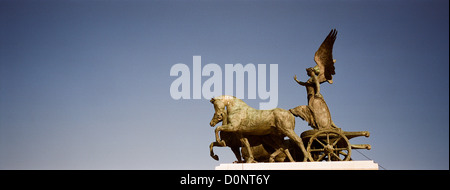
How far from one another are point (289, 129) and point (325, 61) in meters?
2.19

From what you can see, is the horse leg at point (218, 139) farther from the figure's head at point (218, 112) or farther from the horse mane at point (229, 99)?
the horse mane at point (229, 99)

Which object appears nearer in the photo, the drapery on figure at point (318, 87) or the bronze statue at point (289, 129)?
the bronze statue at point (289, 129)

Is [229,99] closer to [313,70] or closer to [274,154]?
[274,154]

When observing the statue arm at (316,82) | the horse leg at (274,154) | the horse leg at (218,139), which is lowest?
the horse leg at (274,154)

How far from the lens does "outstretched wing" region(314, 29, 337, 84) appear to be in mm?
11461

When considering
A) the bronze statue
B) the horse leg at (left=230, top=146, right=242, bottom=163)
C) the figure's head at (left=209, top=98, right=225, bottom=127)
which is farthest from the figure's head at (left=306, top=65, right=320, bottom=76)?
the horse leg at (left=230, top=146, right=242, bottom=163)

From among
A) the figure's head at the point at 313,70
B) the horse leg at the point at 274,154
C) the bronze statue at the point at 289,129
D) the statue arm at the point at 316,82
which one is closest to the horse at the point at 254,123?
the bronze statue at the point at 289,129

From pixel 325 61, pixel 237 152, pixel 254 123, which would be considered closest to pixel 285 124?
pixel 254 123

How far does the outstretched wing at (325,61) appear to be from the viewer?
451 inches
